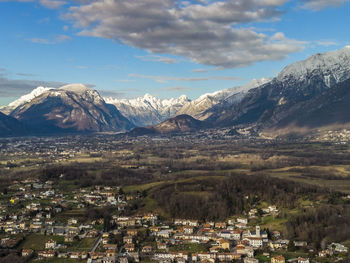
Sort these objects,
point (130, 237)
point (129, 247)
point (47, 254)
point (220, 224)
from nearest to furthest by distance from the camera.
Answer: point (47, 254)
point (129, 247)
point (130, 237)
point (220, 224)

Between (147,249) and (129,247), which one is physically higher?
(129,247)

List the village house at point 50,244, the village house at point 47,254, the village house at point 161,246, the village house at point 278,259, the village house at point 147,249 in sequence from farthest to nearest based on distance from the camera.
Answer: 1. the village house at point 50,244
2. the village house at point 161,246
3. the village house at point 147,249
4. the village house at point 47,254
5. the village house at point 278,259

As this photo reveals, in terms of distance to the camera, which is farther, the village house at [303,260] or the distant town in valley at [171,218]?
the distant town in valley at [171,218]

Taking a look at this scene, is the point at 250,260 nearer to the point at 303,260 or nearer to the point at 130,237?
the point at 303,260

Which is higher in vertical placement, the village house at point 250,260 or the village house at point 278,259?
the village house at point 278,259

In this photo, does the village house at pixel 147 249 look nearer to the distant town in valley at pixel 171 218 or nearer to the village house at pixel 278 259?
the distant town in valley at pixel 171 218

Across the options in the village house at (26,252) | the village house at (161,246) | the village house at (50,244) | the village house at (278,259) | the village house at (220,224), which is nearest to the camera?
the village house at (278,259)

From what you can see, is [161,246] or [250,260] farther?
[161,246]

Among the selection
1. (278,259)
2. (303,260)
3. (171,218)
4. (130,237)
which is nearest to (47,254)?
(130,237)

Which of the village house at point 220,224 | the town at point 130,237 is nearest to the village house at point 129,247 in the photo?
the town at point 130,237

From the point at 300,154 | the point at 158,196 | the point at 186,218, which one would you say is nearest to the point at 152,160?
the point at 300,154

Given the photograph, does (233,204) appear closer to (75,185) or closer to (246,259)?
(246,259)
